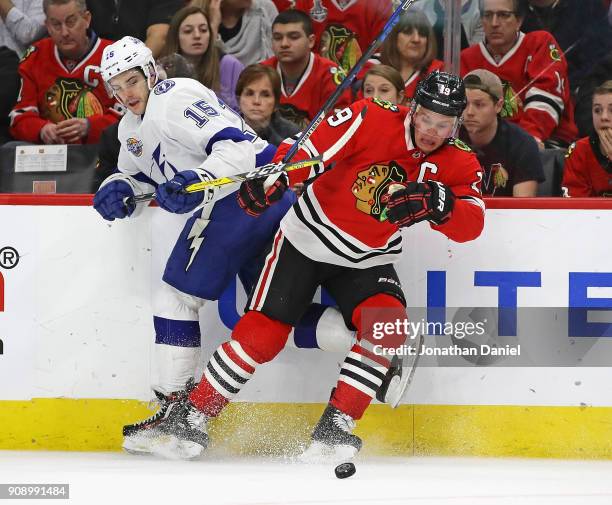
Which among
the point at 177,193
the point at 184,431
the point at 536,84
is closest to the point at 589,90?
the point at 536,84

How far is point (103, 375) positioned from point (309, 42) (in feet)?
5.13

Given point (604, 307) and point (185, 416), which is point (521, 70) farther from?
point (185, 416)

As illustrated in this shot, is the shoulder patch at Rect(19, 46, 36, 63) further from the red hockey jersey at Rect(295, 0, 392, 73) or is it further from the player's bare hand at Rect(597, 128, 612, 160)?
the player's bare hand at Rect(597, 128, 612, 160)

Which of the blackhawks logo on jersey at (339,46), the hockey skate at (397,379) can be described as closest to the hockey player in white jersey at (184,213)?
the hockey skate at (397,379)

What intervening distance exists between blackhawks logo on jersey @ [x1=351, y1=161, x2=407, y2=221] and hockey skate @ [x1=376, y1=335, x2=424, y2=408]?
48 centimetres

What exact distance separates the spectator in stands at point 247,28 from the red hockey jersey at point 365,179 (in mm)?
1076

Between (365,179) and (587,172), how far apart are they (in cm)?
93

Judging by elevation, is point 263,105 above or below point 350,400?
above

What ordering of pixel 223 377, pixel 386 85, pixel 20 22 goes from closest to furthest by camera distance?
pixel 223 377 → pixel 386 85 → pixel 20 22

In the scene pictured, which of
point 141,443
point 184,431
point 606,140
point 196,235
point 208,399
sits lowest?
point 141,443

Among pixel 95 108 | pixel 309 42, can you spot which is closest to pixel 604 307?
pixel 309 42

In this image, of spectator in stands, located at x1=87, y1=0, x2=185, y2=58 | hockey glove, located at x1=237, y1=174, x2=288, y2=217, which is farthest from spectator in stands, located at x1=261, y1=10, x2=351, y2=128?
hockey glove, located at x1=237, y1=174, x2=288, y2=217

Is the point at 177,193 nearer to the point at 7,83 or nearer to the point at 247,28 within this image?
the point at 247,28

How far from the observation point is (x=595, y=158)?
12.2ft
